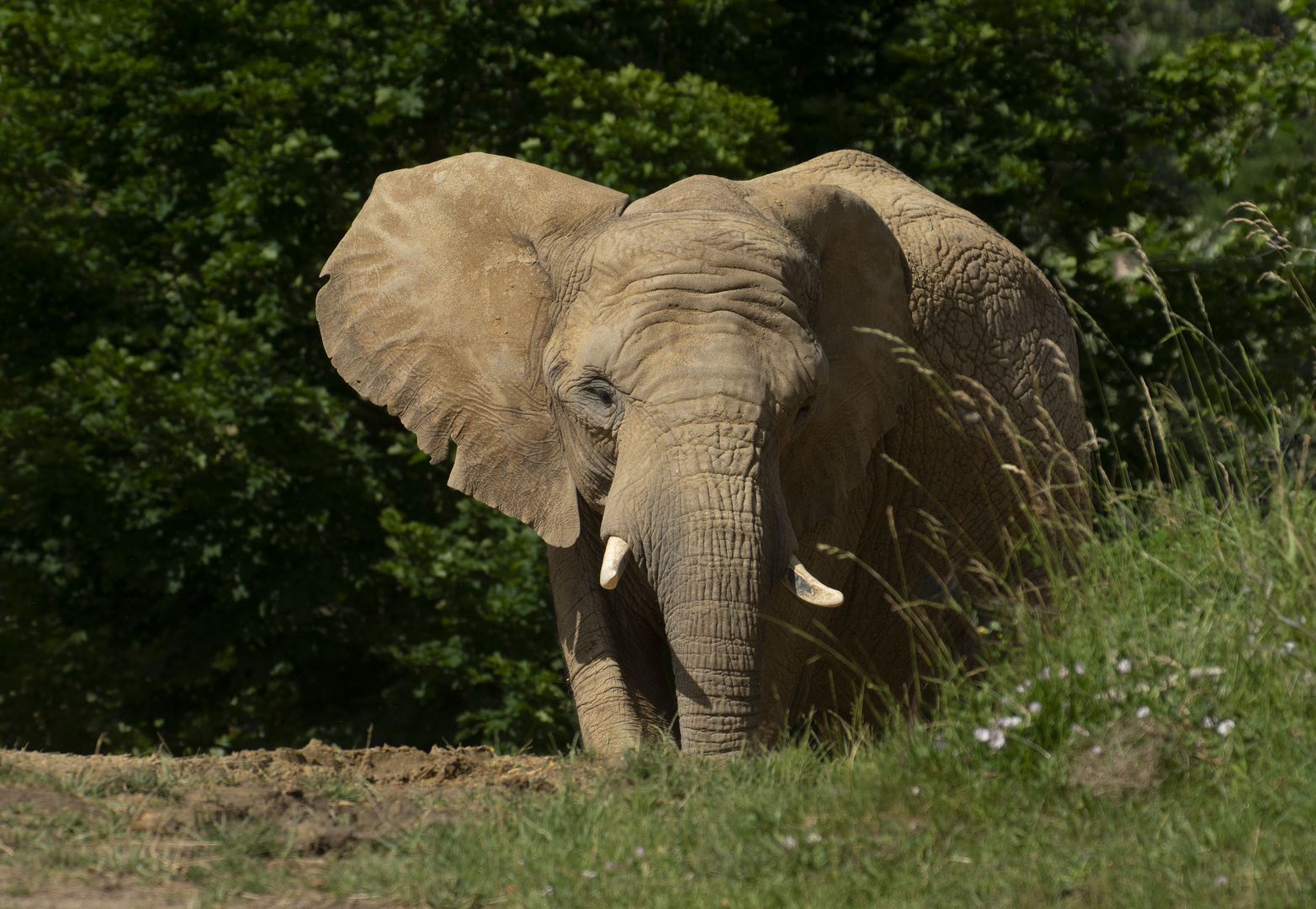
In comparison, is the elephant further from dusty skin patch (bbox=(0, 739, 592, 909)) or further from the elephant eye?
dusty skin patch (bbox=(0, 739, 592, 909))

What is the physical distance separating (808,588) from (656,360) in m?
0.83

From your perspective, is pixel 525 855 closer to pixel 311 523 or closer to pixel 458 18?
pixel 311 523

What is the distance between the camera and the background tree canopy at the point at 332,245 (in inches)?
348

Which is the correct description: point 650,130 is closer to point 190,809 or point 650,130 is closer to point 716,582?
point 716,582

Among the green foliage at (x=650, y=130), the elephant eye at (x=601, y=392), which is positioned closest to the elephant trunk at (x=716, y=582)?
the elephant eye at (x=601, y=392)

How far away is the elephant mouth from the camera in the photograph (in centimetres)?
435

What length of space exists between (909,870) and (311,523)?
673 cm

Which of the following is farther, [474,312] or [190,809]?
[474,312]

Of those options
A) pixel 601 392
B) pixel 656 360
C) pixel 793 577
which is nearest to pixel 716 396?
pixel 656 360

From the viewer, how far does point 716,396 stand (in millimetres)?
4363

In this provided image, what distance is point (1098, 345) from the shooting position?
9.59 m

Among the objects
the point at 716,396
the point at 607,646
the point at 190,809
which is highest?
the point at 716,396

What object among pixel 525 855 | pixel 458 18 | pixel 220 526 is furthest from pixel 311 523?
pixel 525 855

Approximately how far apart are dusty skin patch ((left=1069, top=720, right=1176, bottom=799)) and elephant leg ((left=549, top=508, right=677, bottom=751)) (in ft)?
6.41
